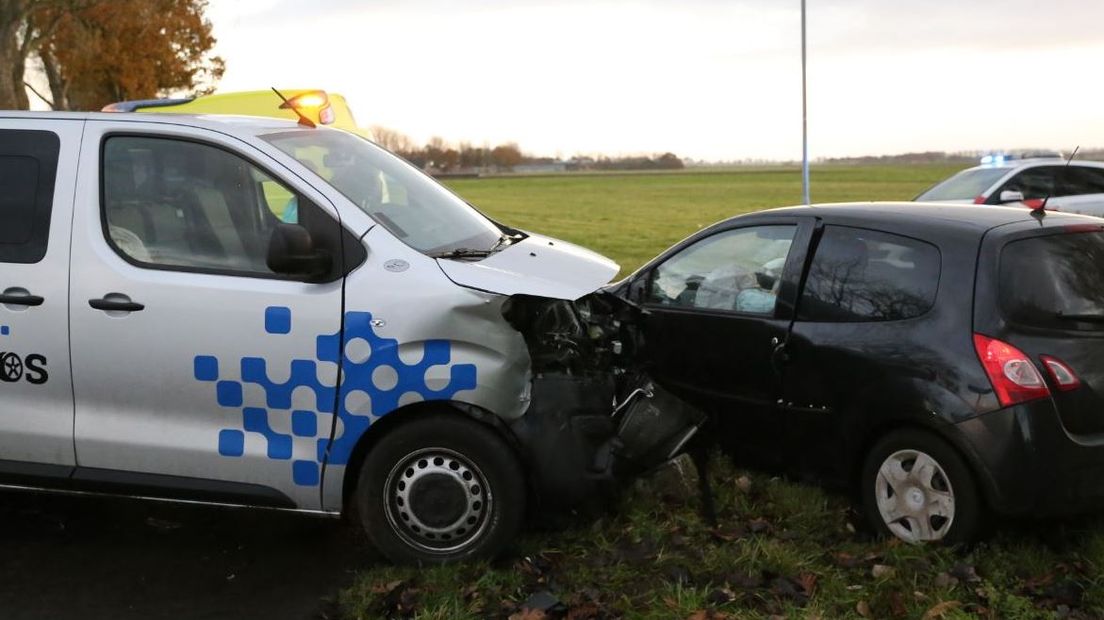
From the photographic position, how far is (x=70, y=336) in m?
4.49

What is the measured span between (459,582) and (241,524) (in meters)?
1.46

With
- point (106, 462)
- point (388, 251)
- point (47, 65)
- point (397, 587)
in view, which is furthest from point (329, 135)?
point (47, 65)

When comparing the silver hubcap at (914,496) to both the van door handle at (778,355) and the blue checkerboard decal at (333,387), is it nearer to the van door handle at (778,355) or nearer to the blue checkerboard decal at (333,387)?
the van door handle at (778,355)

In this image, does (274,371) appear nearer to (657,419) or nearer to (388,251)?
(388,251)

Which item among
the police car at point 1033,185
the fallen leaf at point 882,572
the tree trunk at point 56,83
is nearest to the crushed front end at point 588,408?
the fallen leaf at point 882,572

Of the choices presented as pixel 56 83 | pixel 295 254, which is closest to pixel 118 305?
pixel 295 254

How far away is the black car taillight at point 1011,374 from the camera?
4.31 meters

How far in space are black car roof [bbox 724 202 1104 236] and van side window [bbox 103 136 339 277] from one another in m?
2.52

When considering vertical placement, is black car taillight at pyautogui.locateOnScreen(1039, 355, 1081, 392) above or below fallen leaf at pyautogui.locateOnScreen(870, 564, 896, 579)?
above

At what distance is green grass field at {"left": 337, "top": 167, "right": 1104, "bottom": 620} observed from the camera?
4105 millimetres

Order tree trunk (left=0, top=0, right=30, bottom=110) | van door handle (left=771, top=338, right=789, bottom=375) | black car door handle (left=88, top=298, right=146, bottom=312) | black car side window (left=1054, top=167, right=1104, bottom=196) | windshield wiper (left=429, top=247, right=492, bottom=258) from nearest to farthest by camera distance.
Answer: black car door handle (left=88, top=298, right=146, bottom=312)
windshield wiper (left=429, top=247, right=492, bottom=258)
van door handle (left=771, top=338, right=789, bottom=375)
black car side window (left=1054, top=167, right=1104, bottom=196)
tree trunk (left=0, top=0, right=30, bottom=110)

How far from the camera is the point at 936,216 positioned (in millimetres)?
4961

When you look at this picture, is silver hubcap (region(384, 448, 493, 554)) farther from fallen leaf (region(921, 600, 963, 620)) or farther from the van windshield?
fallen leaf (region(921, 600, 963, 620))

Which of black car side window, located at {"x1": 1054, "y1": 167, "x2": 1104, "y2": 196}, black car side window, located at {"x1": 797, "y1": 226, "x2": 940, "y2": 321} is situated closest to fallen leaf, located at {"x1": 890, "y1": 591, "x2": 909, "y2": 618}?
Answer: black car side window, located at {"x1": 797, "y1": 226, "x2": 940, "y2": 321}
